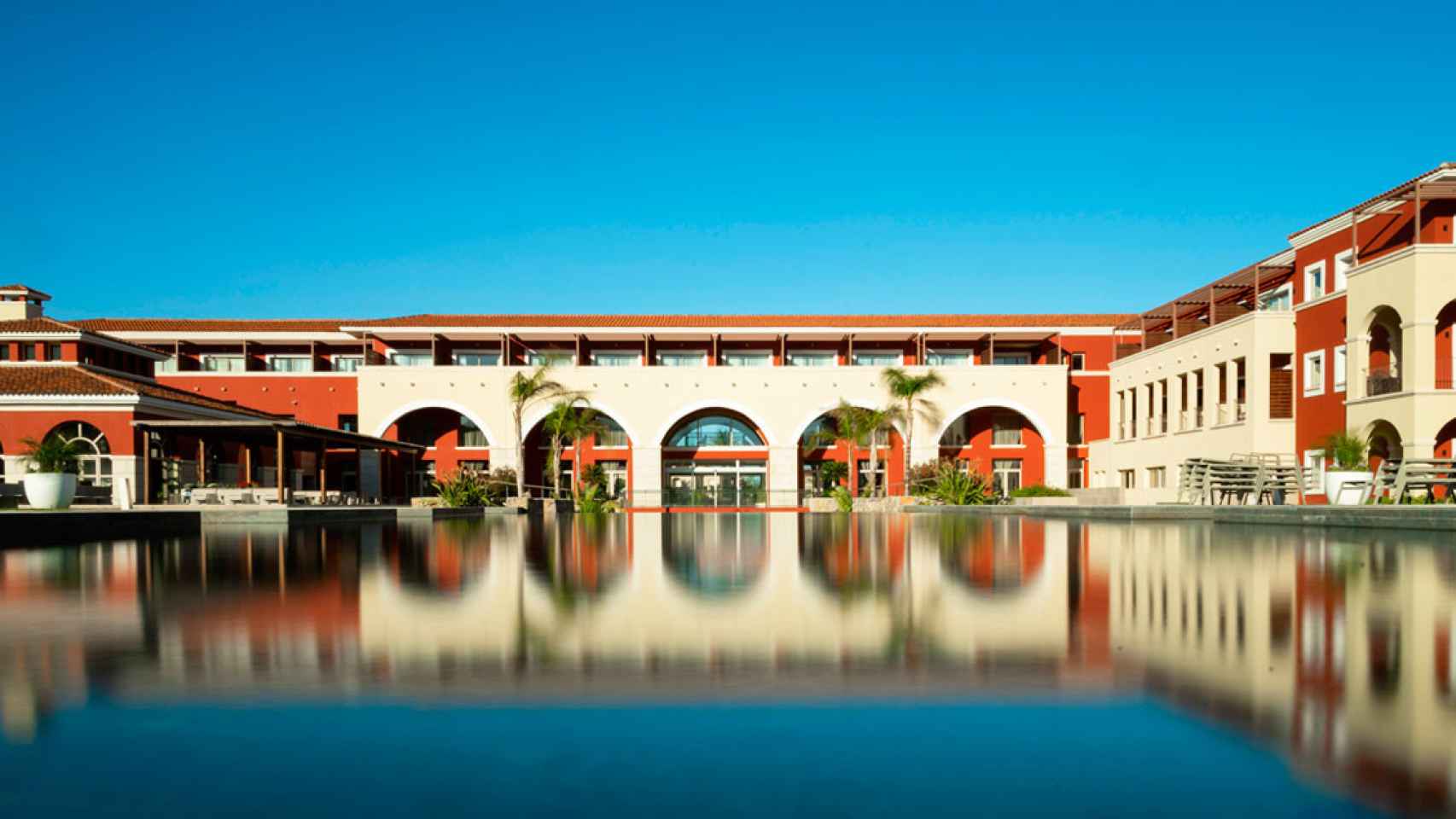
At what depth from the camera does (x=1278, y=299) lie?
34000 mm

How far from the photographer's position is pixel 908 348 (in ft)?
153

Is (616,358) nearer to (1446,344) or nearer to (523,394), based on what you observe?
(523,394)

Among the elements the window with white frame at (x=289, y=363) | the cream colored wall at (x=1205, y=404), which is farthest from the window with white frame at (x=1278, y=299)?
the window with white frame at (x=289, y=363)

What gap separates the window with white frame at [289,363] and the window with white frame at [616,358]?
12880 millimetres

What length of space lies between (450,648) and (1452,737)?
3.17 m

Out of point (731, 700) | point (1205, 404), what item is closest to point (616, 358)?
point (1205, 404)

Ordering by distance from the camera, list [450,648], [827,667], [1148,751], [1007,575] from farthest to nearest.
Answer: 1. [1007,575]
2. [450,648]
3. [827,667]
4. [1148,751]

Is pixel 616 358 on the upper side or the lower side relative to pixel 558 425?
upper

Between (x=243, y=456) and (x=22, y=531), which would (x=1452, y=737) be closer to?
(x=22, y=531)

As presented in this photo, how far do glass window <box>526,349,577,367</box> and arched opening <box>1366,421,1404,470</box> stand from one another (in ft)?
97.0

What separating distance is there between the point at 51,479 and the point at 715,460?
96.1ft

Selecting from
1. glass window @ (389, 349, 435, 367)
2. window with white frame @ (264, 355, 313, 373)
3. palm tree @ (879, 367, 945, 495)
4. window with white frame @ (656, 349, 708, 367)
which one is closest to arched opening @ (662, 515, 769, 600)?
palm tree @ (879, 367, 945, 495)

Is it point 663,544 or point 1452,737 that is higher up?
point 1452,737

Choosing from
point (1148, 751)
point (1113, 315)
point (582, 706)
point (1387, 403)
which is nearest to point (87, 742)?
point (582, 706)
